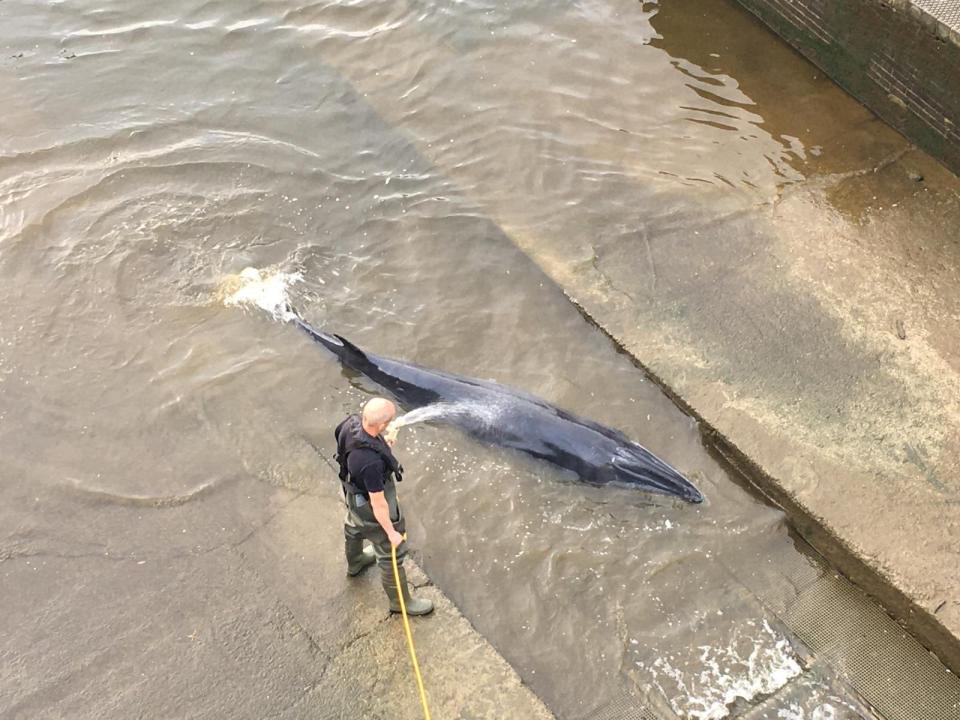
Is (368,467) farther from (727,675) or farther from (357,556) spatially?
(727,675)

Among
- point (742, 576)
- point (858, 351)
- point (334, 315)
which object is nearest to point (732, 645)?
point (742, 576)

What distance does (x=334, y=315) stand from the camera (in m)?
7.44

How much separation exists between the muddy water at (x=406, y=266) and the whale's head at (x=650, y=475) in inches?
4.7

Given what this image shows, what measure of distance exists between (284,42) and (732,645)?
29.8 feet

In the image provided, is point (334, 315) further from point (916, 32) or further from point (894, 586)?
point (916, 32)

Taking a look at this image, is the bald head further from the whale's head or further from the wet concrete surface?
the whale's head

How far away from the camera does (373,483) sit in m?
4.41

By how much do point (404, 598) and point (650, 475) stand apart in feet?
6.76

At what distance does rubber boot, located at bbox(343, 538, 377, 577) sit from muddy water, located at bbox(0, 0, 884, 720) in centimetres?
44

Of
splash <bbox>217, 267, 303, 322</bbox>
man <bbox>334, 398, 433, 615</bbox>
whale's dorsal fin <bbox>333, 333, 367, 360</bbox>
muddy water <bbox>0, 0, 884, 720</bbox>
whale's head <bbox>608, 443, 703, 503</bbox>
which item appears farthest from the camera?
splash <bbox>217, 267, 303, 322</bbox>

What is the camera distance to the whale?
235 inches

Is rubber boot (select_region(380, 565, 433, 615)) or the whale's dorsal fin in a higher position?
the whale's dorsal fin

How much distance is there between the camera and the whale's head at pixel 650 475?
594 centimetres

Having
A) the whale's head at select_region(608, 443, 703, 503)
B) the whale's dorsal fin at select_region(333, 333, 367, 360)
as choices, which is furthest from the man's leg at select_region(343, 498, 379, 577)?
the whale's head at select_region(608, 443, 703, 503)
